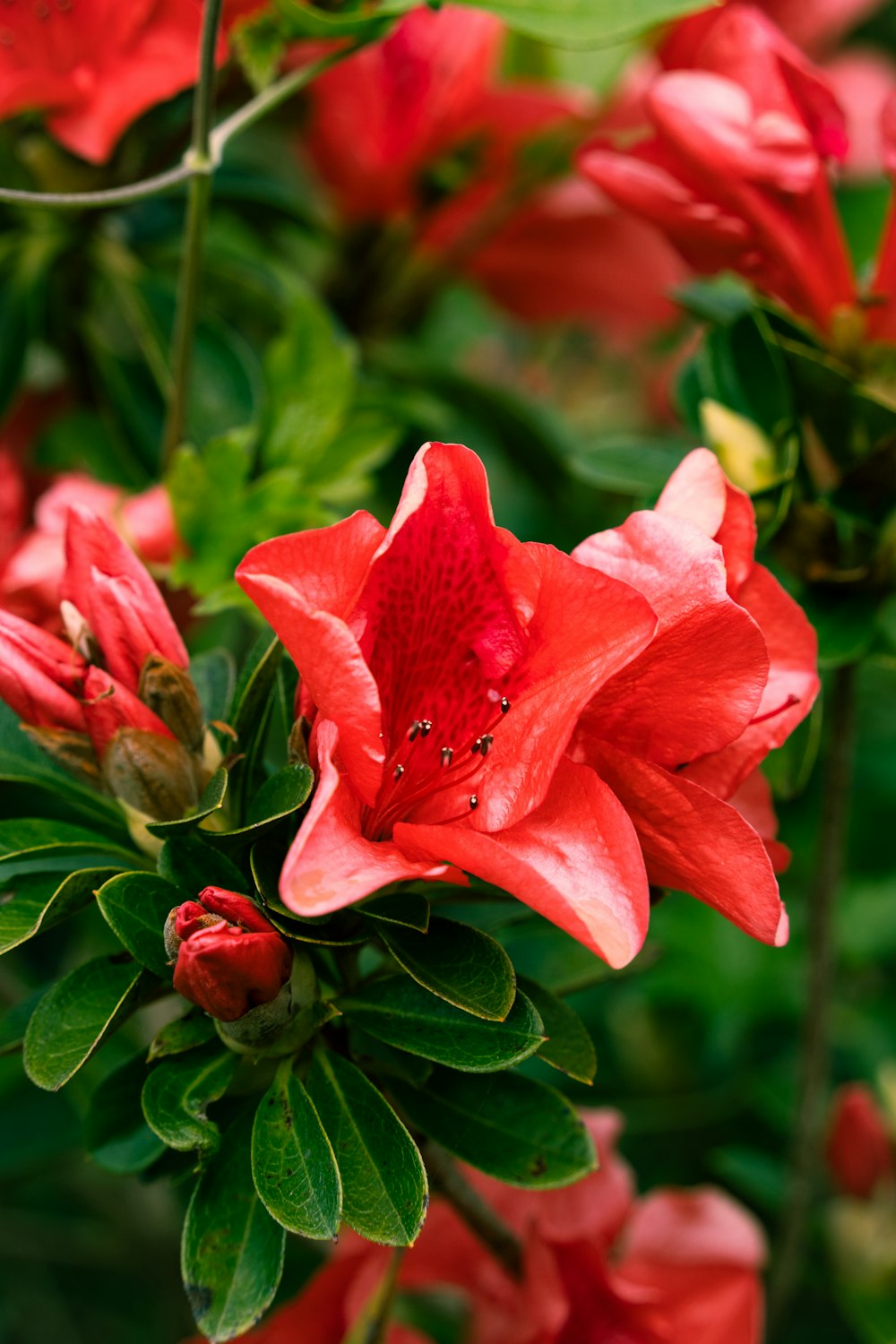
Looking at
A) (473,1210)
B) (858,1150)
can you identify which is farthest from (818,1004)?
(473,1210)

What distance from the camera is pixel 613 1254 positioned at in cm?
112

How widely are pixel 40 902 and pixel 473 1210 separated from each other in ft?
1.23

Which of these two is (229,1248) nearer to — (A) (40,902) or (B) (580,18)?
(A) (40,902)

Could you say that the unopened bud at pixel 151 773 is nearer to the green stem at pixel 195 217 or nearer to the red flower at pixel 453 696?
the red flower at pixel 453 696

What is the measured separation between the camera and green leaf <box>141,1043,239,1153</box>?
0.64 meters

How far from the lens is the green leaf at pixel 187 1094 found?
642 mm

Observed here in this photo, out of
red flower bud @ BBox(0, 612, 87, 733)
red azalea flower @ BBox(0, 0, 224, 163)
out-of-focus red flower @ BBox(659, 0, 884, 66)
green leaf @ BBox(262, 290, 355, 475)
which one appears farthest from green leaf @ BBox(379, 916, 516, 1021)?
out-of-focus red flower @ BBox(659, 0, 884, 66)

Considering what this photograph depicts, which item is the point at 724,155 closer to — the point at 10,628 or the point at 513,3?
the point at 513,3

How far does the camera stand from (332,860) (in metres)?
0.57

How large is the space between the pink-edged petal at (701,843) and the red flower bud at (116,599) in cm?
25

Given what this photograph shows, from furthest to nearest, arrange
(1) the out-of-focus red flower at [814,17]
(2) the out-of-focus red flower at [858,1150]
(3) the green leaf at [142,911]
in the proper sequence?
(1) the out-of-focus red flower at [814,17], (2) the out-of-focus red flower at [858,1150], (3) the green leaf at [142,911]

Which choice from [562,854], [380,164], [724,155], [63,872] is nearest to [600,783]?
[562,854]

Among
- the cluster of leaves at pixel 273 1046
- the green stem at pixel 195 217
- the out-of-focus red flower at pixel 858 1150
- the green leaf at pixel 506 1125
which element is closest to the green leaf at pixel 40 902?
the cluster of leaves at pixel 273 1046

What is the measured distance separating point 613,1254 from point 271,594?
2.60 ft
